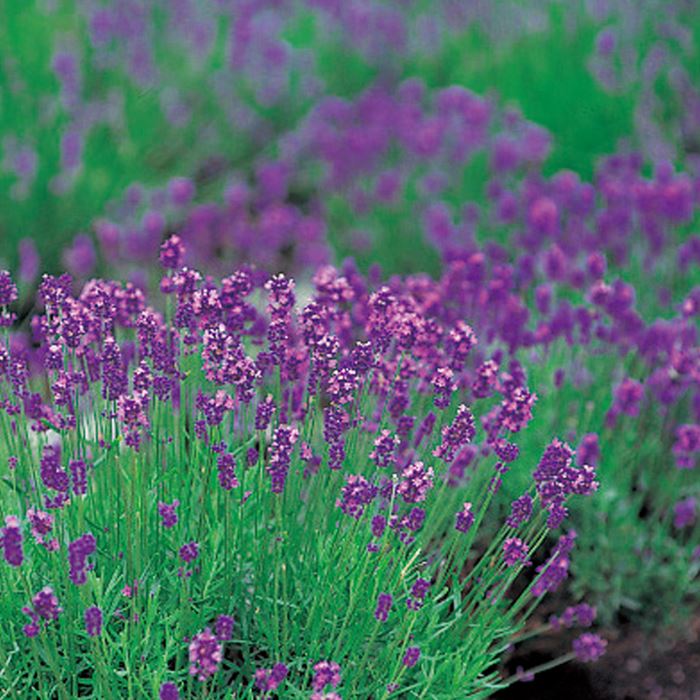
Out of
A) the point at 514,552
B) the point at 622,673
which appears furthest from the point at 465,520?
the point at 622,673

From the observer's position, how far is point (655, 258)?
4.30 metres

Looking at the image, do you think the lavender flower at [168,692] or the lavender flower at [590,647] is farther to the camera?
the lavender flower at [590,647]

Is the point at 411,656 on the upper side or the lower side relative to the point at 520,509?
lower

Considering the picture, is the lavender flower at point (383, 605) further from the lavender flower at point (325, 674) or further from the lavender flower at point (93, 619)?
the lavender flower at point (93, 619)

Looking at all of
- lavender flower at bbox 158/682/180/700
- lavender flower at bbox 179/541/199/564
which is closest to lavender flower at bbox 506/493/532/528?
lavender flower at bbox 179/541/199/564

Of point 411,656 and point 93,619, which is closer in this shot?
point 93,619

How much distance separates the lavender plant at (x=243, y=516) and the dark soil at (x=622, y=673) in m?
0.92

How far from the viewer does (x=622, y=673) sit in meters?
3.47

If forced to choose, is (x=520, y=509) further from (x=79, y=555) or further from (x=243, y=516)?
(x=79, y=555)

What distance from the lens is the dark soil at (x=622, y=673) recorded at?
11.1 feet

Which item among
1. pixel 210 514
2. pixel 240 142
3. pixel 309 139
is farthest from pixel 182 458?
pixel 240 142

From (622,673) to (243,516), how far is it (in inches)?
63.1

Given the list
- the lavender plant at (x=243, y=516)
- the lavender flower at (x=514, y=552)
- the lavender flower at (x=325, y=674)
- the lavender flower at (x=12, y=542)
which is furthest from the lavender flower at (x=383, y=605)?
the lavender flower at (x=12, y=542)

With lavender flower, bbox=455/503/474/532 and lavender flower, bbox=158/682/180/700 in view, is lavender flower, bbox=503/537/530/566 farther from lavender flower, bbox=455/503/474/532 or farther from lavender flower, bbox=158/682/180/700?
lavender flower, bbox=158/682/180/700
